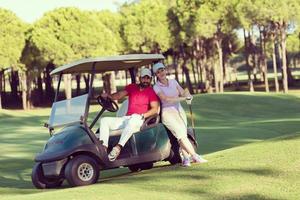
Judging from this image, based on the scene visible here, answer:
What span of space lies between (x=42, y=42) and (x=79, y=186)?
43.4 meters

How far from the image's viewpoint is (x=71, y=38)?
52.1 meters

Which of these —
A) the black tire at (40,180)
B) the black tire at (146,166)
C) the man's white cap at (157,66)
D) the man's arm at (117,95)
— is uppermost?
the man's white cap at (157,66)

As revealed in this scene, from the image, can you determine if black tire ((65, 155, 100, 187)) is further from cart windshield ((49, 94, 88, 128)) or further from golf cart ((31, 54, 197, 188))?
cart windshield ((49, 94, 88, 128))

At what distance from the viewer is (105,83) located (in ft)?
170

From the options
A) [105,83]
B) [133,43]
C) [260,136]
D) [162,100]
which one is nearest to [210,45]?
[133,43]

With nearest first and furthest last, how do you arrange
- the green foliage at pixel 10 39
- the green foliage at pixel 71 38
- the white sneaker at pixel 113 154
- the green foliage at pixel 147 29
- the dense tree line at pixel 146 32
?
the white sneaker at pixel 113 154
the dense tree line at pixel 146 32
the green foliage at pixel 10 39
the green foliage at pixel 71 38
the green foliage at pixel 147 29

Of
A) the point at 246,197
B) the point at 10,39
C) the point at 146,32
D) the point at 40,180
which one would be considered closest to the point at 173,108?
the point at 40,180

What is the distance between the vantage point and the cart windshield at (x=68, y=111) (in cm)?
1041

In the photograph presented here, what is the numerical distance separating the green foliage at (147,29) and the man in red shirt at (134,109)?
44.1m

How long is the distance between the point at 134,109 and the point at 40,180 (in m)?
2.07

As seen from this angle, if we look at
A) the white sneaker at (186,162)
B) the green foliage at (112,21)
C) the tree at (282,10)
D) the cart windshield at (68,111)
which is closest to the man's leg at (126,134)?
the cart windshield at (68,111)

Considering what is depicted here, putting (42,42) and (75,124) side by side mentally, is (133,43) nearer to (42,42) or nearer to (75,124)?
(42,42)

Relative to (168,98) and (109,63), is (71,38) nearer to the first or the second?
(109,63)

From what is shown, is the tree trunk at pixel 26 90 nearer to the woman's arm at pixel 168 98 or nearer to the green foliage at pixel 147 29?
the green foliage at pixel 147 29
